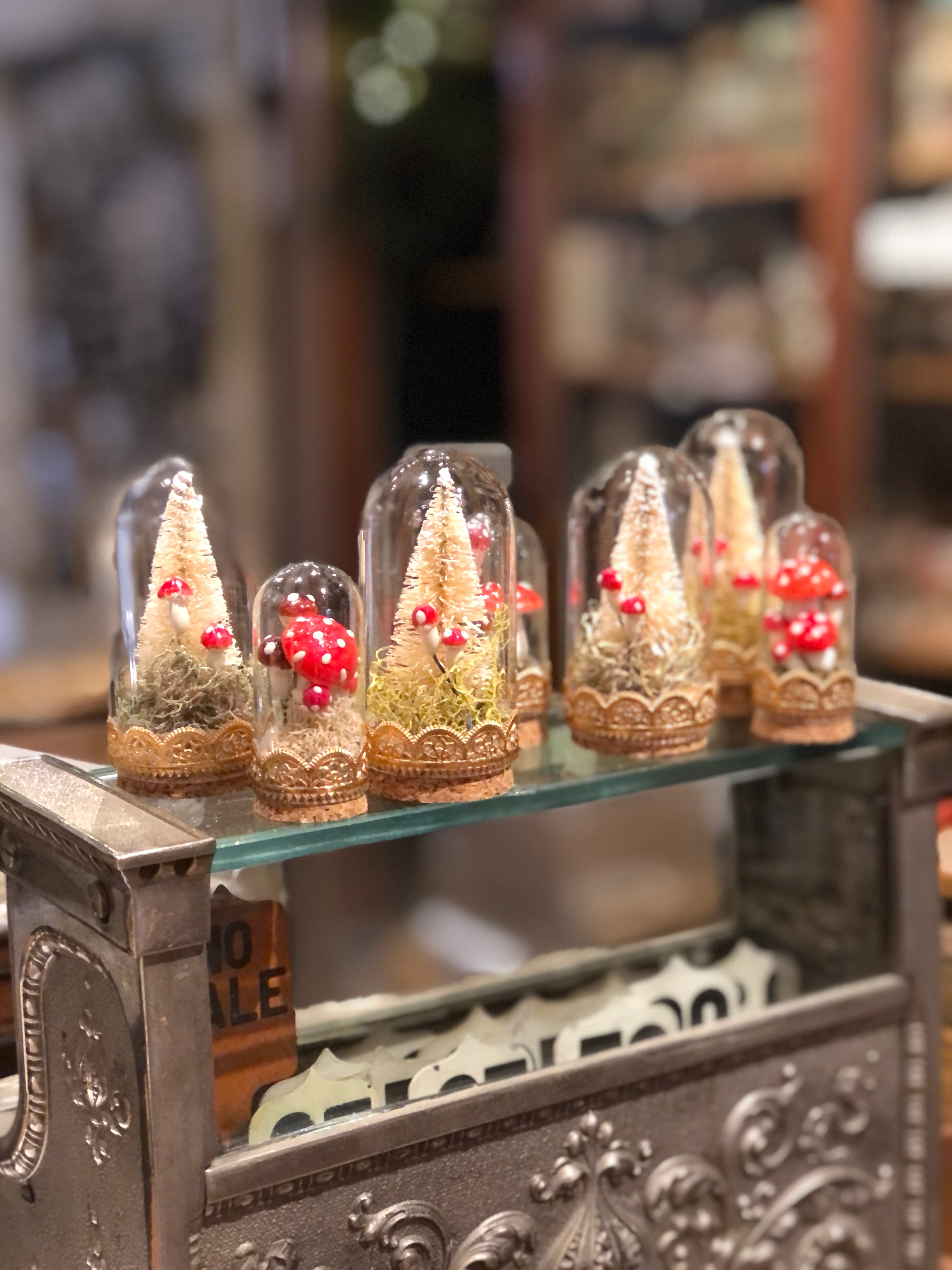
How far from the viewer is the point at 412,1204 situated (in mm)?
1127

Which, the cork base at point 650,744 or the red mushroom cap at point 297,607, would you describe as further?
the cork base at point 650,744

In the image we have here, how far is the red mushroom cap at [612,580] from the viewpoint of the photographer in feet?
4.18

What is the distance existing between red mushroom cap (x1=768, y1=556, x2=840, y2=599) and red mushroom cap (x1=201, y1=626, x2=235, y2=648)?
49 cm

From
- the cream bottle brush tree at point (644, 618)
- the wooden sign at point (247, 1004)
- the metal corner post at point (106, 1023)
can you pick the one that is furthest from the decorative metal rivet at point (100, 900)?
the cream bottle brush tree at point (644, 618)

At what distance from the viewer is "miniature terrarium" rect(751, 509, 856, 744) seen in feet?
4.27

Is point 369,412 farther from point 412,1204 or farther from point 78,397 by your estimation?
point 412,1204

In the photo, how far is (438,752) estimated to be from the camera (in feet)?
3.69

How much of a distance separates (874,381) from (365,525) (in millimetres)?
2104

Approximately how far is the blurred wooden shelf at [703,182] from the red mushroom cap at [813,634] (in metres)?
1.98

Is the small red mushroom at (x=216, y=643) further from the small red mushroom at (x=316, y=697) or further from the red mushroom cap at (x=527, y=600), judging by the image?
the red mushroom cap at (x=527, y=600)

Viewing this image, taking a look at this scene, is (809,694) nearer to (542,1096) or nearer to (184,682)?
(542,1096)

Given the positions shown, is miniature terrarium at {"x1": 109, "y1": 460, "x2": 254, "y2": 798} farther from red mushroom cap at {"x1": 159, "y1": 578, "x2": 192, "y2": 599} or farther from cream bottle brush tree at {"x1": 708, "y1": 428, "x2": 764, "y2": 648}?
cream bottle brush tree at {"x1": 708, "y1": 428, "x2": 764, "y2": 648}

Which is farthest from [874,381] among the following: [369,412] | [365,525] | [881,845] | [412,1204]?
[412,1204]

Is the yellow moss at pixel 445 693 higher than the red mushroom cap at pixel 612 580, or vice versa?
the red mushroom cap at pixel 612 580
